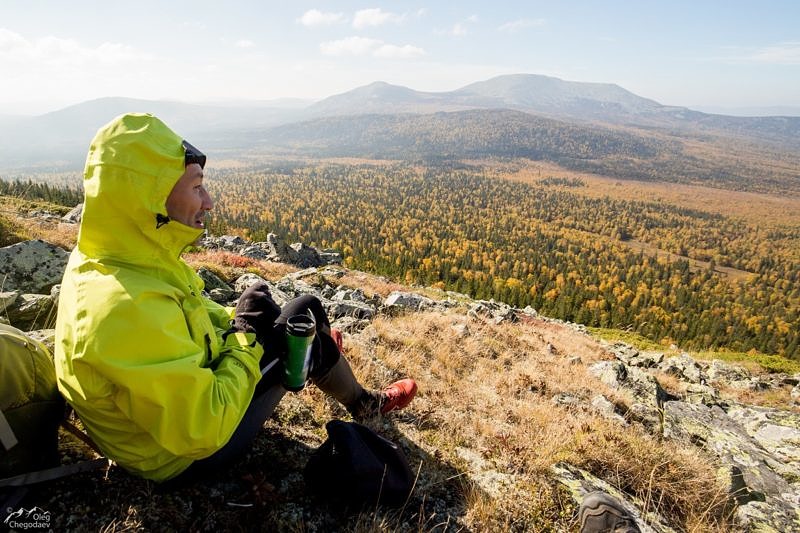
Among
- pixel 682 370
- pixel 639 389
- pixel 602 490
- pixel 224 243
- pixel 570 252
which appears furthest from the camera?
pixel 570 252

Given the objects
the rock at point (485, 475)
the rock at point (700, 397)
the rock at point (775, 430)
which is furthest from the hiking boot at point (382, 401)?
the rock at point (700, 397)

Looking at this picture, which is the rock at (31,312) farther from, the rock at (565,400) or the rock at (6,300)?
the rock at (565,400)

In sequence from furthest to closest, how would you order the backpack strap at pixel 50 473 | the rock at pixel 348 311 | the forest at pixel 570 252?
the forest at pixel 570 252, the rock at pixel 348 311, the backpack strap at pixel 50 473

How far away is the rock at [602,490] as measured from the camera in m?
Answer: 2.90

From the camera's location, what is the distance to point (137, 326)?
5.96 feet

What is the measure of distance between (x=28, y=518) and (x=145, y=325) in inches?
50.8

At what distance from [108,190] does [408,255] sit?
89.7 m

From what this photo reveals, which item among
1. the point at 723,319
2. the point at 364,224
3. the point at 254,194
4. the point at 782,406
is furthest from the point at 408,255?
the point at 254,194

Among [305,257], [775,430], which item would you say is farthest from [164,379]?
[305,257]

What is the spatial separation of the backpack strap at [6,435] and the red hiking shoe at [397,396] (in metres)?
2.65

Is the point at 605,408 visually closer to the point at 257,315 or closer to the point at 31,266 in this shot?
the point at 257,315

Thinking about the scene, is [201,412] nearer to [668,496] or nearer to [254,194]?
[668,496]

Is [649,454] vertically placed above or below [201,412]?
below

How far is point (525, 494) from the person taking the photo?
3119mm
